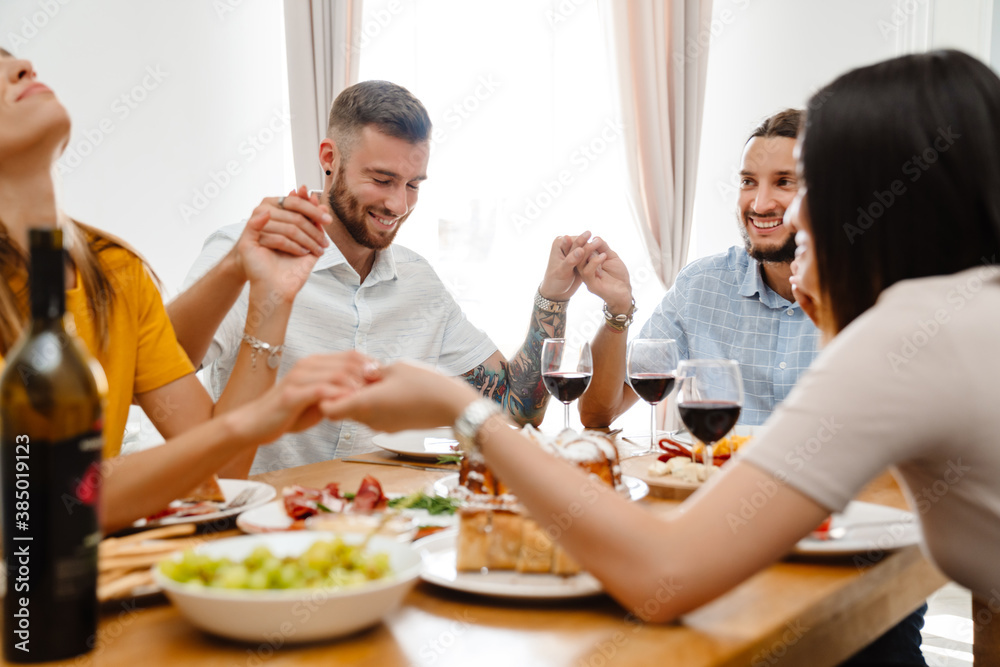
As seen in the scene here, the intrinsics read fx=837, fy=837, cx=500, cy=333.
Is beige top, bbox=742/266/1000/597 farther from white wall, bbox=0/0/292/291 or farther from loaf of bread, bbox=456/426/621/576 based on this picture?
white wall, bbox=0/0/292/291

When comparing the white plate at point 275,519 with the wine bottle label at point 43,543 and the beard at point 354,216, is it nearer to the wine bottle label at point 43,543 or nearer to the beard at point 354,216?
the wine bottle label at point 43,543

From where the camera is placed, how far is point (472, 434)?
90cm

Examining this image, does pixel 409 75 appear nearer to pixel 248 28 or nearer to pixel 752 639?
pixel 248 28

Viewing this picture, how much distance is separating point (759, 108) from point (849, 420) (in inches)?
145

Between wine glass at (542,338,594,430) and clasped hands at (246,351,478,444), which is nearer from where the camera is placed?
clasped hands at (246,351,478,444)

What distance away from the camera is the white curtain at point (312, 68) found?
12.6 feet

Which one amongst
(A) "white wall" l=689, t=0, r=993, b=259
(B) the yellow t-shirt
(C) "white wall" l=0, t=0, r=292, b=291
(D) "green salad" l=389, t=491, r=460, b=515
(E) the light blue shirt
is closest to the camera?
(D) "green salad" l=389, t=491, r=460, b=515

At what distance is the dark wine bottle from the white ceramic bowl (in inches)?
3.2

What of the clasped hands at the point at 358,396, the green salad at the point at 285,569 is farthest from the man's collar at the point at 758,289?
the green salad at the point at 285,569

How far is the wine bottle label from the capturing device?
0.69 meters

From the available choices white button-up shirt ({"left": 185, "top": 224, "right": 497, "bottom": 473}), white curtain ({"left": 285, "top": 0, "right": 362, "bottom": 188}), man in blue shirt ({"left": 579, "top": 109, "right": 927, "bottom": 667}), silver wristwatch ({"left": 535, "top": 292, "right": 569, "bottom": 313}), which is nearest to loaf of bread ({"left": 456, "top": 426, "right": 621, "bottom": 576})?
white button-up shirt ({"left": 185, "top": 224, "right": 497, "bottom": 473})

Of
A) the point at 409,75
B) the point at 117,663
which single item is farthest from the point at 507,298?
the point at 117,663

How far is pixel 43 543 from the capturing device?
0.69m

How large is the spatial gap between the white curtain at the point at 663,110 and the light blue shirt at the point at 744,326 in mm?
1581
